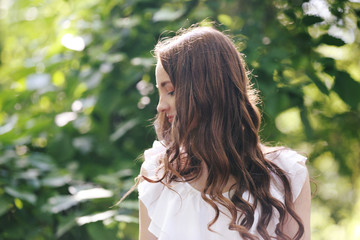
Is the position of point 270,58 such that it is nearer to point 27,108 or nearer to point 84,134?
point 84,134

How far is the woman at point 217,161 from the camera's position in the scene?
136cm

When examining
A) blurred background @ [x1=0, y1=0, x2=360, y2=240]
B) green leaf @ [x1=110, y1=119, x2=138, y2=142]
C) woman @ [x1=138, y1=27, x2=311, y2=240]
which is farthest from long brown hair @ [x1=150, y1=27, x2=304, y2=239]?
green leaf @ [x1=110, y1=119, x2=138, y2=142]

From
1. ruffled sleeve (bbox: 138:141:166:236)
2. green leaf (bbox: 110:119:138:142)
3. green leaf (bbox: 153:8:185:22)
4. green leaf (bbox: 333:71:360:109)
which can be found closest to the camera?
ruffled sleeve (bbox: 138:141:166:236)

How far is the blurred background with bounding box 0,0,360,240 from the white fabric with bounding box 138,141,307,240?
1.44ft

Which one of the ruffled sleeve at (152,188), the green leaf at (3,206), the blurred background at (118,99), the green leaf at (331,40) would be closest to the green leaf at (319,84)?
the blurred background at (118,99)

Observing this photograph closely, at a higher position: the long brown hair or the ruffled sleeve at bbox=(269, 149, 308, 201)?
the long brown hair

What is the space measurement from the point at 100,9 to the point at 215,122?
5.55 feet

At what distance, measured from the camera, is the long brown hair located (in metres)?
1.36

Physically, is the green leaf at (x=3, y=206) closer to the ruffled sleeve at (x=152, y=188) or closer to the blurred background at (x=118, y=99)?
the blurred background at (x=118, y=99)

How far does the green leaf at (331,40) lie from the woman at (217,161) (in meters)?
0.79

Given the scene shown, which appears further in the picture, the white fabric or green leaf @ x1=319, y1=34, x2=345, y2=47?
green leaf @ x1=319, y1=34, x2=345, y2=47

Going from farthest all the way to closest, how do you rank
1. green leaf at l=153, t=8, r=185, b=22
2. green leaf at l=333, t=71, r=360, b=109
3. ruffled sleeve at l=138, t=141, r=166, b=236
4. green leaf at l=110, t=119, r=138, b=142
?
green leaf at l=110, t=119, r=138, b=142, green leaf at l=153, t=8, r=185, b=22, green leaf at l=333, t=71, r=360, b=109, ruffled sleeve at l=138, t=141, r=166, b=236

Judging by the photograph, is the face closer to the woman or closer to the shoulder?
the woman

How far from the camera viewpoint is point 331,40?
6.72ft
